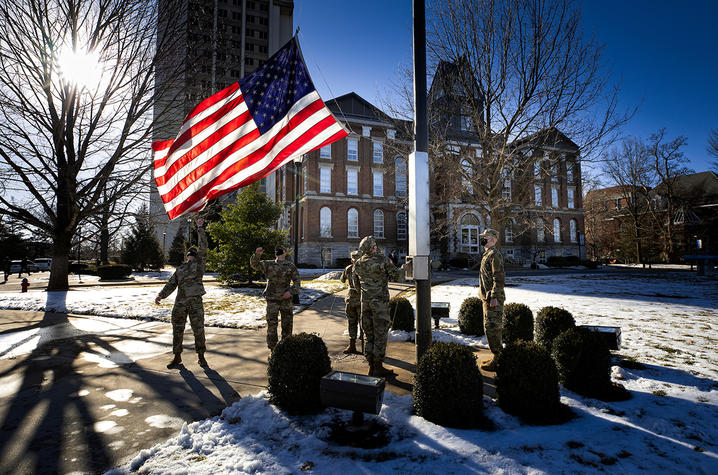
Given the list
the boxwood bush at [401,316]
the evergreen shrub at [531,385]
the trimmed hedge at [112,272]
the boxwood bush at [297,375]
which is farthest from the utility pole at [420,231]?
the trimmed hedge at [112,272]

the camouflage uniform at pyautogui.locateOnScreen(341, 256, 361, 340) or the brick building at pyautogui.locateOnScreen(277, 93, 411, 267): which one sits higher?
the brick building at pyautogui.locateOnScreen(277, 93, 411, 267)

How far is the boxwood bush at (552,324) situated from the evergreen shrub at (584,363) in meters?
1.18

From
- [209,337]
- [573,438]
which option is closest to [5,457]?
[209,337]

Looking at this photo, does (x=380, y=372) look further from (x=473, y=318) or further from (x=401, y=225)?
(x=401, y=225)

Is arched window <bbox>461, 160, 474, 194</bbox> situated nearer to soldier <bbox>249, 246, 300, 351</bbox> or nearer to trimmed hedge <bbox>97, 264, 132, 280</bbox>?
soldier <bbox>249, 246, 300, 351</bbox>

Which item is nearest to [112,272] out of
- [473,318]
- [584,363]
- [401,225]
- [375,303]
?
[375,303]

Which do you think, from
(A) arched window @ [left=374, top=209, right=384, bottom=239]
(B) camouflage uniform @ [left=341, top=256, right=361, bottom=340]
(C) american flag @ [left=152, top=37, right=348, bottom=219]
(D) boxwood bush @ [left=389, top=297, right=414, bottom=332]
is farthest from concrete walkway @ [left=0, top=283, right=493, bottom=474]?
(A) arched window @ [left=374, top=209, right=384, bottom=239]

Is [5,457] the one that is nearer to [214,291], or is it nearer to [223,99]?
[223,99]

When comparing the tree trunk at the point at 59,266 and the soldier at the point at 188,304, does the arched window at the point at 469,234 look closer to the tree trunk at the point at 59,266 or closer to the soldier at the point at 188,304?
the tree trunk at the point at 59,266

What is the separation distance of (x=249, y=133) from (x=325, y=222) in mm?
29992

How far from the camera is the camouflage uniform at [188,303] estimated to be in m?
5.72

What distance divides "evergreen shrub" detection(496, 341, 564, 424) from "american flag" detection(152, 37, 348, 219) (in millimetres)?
3952

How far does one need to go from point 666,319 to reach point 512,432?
8024 mm

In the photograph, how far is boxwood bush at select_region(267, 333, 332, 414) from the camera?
12.7 feet
